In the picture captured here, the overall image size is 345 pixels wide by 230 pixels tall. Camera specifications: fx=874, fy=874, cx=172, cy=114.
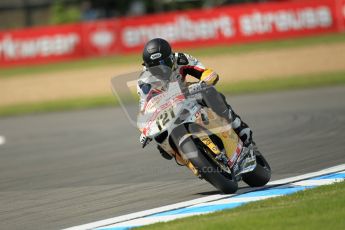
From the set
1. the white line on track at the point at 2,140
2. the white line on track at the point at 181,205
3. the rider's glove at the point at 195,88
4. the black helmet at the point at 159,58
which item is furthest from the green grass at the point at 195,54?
the rider's glove at the point at 195,88

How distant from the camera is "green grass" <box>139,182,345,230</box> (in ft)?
22.2

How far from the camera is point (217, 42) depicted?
3547cm

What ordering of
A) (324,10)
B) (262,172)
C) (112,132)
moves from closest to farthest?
1. (262,172)
2. (112,132)
3. (324,10)

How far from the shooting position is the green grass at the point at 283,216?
6.77 meters

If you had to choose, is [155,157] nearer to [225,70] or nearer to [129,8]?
[225,70]

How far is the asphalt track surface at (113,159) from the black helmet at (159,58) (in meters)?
1.32

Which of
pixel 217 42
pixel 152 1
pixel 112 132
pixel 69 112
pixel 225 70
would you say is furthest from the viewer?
pixel 152 1

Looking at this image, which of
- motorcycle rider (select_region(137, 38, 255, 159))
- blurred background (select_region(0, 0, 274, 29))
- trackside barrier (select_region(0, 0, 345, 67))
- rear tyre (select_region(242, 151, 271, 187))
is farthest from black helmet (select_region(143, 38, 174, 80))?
blurred background (select_region(0, 0, 274, 29))

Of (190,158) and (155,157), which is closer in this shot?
(190,158)

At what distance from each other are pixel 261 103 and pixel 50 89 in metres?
10.6

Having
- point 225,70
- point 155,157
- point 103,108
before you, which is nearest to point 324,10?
point 225,70

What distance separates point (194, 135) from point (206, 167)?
0.34 m

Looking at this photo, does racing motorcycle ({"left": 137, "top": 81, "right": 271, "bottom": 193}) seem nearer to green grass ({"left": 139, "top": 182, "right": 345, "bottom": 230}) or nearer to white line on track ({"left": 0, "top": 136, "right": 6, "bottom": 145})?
green grass ({"left": 139, "top": 182, "right": 345, "bottom": 230})

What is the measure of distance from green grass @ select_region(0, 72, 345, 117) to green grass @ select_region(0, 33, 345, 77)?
7.54m
